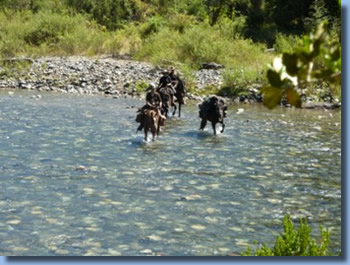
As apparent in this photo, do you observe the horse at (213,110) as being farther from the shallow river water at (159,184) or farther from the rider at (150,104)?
→ the rider at (150,104)

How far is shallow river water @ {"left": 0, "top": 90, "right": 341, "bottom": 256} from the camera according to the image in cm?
872

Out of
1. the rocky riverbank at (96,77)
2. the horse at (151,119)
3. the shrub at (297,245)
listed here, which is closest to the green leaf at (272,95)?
the shrub at (297,245)

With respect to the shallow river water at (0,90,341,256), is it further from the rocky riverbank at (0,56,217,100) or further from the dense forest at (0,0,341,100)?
the dense forest at (0,0,341,100)

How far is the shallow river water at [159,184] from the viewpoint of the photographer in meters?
8.72

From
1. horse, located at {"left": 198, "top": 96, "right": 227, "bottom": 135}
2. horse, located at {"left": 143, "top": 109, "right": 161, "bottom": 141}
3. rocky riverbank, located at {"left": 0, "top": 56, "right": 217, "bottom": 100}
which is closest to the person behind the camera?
horse, located at {"left": 143, "top": 109, "right": 161, "bottom": 141}

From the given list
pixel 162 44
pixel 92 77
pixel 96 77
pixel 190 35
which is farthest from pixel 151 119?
pixel 162 44

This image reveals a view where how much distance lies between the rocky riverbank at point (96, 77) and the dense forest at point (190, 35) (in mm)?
1135

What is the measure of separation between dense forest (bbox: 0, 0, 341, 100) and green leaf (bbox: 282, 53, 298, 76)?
26.3 m

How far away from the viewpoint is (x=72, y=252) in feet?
26.3

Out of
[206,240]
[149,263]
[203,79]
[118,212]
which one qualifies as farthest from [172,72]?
[149,263]

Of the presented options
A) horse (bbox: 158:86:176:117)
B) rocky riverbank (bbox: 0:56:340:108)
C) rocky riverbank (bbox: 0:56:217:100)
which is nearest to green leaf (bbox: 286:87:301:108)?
horse (bbox: 158:86:176:117)

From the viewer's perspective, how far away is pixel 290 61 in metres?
2.45

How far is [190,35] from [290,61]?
34.7 m

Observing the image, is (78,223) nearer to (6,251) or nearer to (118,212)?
(118,212)
